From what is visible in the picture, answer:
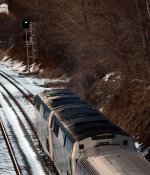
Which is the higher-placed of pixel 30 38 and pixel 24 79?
pixel 30 38

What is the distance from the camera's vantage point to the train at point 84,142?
37.3 feet

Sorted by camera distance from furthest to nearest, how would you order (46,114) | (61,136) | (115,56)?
(115,56) → (46,114) → (61,136)

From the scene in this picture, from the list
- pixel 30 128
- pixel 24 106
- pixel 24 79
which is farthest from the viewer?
pixel 24 79

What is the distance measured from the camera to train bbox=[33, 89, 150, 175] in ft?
37.3

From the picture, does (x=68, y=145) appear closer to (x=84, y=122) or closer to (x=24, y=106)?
(x=84, y=122)

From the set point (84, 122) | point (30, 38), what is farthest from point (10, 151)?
point (30, 38)

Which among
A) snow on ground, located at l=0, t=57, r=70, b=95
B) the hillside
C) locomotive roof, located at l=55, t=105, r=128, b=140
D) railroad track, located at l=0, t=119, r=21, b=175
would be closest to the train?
locomotive roof, located at l=55, t=105, r=128, b=140

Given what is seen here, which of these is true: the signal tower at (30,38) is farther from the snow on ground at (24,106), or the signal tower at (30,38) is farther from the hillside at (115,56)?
the hillside at (115,56)

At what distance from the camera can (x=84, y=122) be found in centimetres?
1492

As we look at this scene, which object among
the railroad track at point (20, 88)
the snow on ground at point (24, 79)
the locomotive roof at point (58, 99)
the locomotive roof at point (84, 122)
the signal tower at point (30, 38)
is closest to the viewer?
the locomotive roof at point (84, 122)

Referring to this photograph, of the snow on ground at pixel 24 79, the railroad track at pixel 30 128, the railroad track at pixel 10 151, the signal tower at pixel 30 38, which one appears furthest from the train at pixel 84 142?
the signal tower at pixel 30 38

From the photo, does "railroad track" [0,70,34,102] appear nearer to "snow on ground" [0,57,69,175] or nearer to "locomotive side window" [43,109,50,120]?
"snow on ground" [0,57,69,175]

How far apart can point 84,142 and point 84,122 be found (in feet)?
5.44

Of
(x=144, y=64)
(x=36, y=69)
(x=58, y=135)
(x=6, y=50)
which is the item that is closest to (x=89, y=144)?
(x=58, y=135)
